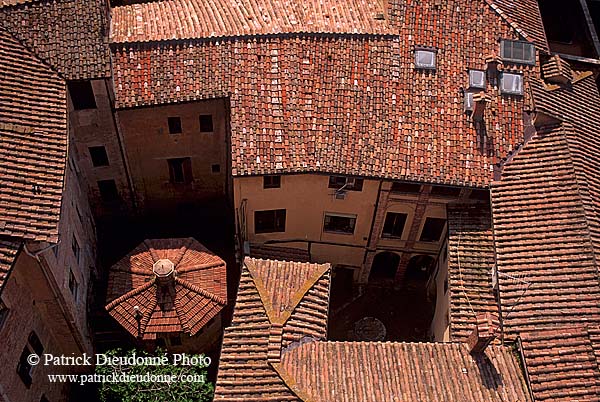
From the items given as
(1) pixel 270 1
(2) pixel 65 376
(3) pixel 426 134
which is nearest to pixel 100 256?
(2) pixel 65 376

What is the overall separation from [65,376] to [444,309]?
20328 millimetres

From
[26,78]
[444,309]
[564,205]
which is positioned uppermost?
[26,78]

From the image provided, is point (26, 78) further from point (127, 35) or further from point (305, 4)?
point (305, 4)

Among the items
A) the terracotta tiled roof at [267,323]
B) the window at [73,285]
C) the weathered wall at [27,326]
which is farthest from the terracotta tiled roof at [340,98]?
the weathered wall at [27,326]

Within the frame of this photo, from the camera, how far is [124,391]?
33.7 meters

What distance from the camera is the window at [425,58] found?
36.7 m

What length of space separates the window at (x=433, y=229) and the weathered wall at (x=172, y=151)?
12.6 meters

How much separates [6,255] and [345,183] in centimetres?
1715

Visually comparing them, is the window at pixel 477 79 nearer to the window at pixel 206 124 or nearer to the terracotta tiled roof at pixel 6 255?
the window at pixel 206 124

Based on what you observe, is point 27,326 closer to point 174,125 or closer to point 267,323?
point 267,323

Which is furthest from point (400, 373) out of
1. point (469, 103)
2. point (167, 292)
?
point (469, 103)

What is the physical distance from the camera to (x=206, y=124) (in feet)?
131

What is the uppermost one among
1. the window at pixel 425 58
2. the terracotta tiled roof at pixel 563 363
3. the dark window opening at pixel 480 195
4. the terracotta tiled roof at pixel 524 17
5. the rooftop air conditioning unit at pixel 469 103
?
the terracotta tiled roof at pixel 524 17

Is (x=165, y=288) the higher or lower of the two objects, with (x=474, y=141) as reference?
lower
